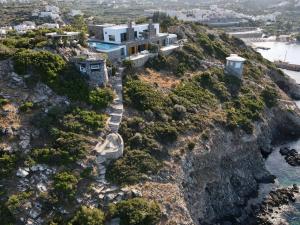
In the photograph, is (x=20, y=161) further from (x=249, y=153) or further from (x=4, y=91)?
(x=249, y=153)

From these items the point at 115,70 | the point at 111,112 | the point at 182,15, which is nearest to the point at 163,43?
the point at 115,70

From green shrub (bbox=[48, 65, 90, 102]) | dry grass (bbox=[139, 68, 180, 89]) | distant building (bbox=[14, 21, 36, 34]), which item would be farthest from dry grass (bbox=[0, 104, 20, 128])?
distant building (bbox=[14, 21, 36, 34])

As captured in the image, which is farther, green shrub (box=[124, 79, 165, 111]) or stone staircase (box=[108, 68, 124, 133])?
green shrub (box=[124, 79, 165, 111])

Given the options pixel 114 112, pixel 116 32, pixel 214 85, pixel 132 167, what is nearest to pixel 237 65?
pixel 214 85

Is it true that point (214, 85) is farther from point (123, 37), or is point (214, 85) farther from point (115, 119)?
point (115, 119)

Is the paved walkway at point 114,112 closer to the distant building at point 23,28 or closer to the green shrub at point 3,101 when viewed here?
the green shrub at point 3,101

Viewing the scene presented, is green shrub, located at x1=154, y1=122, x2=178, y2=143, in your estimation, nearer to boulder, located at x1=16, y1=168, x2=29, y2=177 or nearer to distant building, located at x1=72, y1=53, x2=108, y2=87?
distant building, located at x1=72, y1=53, x2=108, y2=87

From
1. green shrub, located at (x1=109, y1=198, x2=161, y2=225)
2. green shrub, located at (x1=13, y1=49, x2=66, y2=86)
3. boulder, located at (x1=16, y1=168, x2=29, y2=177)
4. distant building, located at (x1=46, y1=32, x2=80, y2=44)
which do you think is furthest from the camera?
distant building, located at (x1=46, y1=32, x2=80, y2=44)
